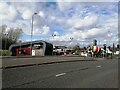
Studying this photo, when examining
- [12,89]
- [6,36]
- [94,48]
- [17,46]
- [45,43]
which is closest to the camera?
[12,89]

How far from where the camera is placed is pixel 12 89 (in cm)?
1239

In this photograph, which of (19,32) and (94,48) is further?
(19,32)

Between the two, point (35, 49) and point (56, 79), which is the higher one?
point (35, 49)

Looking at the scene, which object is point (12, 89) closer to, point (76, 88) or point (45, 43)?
point (76, 88)

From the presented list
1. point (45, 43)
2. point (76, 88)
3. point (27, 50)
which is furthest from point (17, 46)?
point (76, 88)

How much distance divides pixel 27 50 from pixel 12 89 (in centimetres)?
9139

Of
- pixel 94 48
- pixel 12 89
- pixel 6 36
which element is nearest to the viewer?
pixel 12 89

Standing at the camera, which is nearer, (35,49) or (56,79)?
(56,79)

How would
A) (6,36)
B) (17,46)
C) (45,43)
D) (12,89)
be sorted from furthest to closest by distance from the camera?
(6,36), (17,46), (45,43), (12,89)

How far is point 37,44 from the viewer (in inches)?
4011

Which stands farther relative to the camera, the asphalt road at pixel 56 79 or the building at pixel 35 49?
the building at pixel 35 49

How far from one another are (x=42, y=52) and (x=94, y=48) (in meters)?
16.8

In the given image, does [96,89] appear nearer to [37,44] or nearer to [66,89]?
[66,89]

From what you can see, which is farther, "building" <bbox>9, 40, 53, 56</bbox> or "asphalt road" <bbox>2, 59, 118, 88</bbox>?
"building" <bbox>9, 40, 53, 56</bbox>
